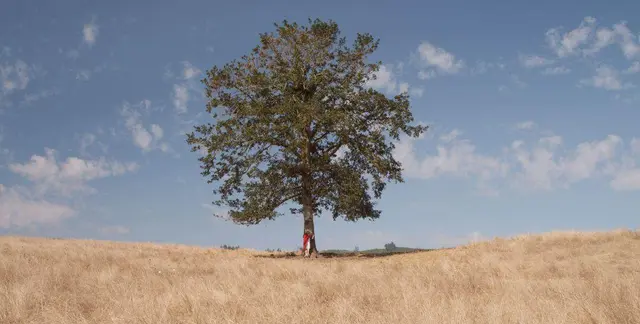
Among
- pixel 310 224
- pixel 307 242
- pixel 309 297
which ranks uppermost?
pixel 310 224

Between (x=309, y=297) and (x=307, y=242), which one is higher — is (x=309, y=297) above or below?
below

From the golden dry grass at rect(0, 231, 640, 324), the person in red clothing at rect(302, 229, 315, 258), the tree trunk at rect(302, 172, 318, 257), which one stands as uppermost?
the tree trunk at rect(302, 172, 318, 257)

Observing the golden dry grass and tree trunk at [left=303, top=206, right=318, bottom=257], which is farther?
tree trunk at [left=303, top=206, right=318, bottom=257]

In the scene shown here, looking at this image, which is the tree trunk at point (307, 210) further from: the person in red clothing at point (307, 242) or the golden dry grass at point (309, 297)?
the golden dry grass at point (309, 297)

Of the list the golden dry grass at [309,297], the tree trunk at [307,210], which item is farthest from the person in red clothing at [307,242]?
the golden dry grass at [309,297]

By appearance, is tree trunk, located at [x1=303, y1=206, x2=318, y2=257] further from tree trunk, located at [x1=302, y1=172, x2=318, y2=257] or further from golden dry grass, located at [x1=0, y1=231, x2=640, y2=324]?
golden dry grass, located at [x1=0, y1=231, x2=640, y2=324]

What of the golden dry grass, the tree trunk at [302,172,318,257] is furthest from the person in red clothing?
the golden dry grass

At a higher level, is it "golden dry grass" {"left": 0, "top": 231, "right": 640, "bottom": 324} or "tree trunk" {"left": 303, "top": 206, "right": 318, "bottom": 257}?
"tree trunk" {"left": 303, "top": 206, "right": 318, "bottom": 257}

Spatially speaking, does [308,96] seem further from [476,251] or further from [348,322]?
[348,322]

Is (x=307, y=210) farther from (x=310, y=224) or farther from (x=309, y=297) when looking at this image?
(x=309, y=297)

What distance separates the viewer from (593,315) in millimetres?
7074

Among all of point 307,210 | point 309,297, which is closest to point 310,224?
point 307,210

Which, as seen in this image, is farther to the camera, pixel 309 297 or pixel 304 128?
pixel 304 128

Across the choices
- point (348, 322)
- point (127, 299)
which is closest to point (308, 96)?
point (127, 299)
